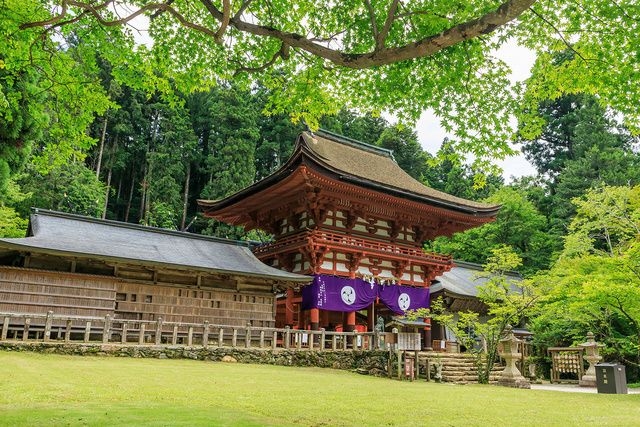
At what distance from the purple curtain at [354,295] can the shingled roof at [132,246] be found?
1315 mm

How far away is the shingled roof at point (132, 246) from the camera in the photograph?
15984mm

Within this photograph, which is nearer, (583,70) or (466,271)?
(583,70)

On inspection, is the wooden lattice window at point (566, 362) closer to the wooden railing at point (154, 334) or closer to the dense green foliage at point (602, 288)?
the dense green foliage at point (602, 288)

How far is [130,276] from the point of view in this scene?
17.8 metres

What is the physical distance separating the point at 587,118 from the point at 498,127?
3958cm

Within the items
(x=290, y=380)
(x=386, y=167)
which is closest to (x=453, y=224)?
(x=386, y=167)

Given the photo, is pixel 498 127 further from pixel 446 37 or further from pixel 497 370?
pixel 497 370

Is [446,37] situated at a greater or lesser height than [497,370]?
greater

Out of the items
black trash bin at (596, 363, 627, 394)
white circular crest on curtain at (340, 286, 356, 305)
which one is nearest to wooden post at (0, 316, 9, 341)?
white circular crest on curtain at (340, 286, 356, 305)

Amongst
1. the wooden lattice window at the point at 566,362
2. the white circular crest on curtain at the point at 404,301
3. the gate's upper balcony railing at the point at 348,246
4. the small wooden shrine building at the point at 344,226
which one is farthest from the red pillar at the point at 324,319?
the wooden lattice window at the point at 566,362

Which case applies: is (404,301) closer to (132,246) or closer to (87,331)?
(132,246)

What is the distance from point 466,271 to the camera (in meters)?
32.1

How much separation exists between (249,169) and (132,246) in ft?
72.2

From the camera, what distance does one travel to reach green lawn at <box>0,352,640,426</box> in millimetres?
6328
